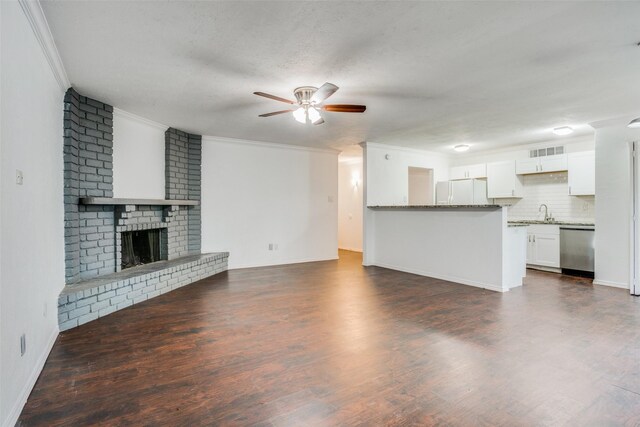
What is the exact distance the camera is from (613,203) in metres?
4.66

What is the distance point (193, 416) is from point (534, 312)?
3473mm

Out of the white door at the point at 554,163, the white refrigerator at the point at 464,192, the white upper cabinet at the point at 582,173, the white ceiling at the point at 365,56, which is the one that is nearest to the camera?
the white ceiling at the point at 365,56

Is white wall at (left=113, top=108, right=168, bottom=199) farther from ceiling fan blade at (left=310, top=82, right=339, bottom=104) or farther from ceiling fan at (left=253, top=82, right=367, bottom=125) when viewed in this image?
ceiling fan blade at (left=310, top=82, right=339, bottom=104)

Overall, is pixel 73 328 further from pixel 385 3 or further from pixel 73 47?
pixel 385 3

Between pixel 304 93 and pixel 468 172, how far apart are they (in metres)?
5.25

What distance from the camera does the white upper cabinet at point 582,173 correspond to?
18.0 ft

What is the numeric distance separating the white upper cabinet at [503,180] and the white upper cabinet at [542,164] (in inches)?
6.0

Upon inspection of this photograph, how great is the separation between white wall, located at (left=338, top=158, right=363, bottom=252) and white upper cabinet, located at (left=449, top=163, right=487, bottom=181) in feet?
7.21

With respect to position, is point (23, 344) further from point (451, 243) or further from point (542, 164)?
point (542, 164)

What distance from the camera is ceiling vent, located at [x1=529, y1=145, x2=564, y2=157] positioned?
6098 millimetres

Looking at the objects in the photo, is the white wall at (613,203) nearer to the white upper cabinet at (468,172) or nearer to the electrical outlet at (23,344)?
the white upper cabinet at (468,172)

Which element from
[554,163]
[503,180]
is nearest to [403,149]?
[503,180]

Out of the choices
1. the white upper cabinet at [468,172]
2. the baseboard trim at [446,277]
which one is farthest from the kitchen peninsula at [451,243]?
the white upper cabinet at [468,172]

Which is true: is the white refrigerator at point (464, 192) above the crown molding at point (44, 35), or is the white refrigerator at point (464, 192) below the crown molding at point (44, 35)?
below
